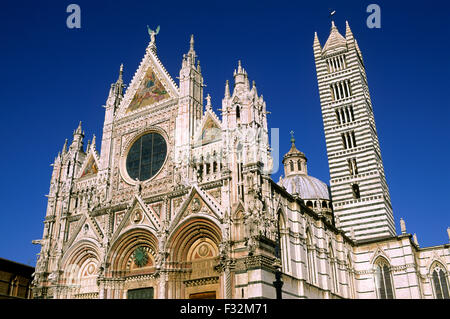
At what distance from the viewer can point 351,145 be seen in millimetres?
40219

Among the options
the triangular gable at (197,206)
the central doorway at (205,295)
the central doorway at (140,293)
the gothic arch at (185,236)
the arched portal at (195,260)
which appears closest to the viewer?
the central doorway at (205,295)

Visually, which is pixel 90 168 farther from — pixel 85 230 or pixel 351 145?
pixel 351 145

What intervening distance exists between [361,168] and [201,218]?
21108mm

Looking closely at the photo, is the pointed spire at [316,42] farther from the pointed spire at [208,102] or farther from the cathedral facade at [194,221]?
the pointed spire at [208,102]

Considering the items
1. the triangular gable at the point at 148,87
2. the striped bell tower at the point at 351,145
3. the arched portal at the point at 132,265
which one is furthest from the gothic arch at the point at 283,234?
the striped bell tower at the point at 351,145

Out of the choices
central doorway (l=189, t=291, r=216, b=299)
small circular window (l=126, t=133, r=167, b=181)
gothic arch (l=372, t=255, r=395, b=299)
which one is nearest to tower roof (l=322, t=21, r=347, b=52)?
gothic arch (l=372, t=255, r=395, b=299)

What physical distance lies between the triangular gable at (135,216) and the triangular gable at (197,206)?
71.8 inches

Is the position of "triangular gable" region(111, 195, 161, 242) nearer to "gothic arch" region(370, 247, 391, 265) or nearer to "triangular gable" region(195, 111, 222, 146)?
"triangular gable" region(195, 111, 222, 146)

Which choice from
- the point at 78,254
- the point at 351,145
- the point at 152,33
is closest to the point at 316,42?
the point at 351,145

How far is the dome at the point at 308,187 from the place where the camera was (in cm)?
4522

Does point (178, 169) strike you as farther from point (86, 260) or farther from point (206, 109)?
point (86, 260)

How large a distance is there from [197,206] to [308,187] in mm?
25633
